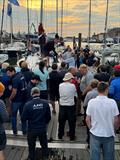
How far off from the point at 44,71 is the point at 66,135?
2.10m

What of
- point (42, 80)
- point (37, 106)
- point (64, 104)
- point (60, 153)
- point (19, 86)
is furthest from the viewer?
point (42, 80)

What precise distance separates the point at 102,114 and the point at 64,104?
3502mm

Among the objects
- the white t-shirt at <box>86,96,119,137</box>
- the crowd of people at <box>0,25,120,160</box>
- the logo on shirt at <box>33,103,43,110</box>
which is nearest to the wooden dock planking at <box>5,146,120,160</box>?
the crowd of people at <box>0,25,120,160</box>

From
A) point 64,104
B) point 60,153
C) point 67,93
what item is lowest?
point 60,153

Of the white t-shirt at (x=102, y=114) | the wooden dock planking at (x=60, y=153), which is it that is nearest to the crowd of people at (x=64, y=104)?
the white t-shirt at (x=102, y=114)

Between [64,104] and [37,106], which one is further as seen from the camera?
[64,104]

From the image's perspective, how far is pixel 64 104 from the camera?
10781 millimetres

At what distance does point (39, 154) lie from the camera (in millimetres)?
9688

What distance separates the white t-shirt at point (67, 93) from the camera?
10.6 metres

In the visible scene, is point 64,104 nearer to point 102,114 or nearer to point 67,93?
point 67,93

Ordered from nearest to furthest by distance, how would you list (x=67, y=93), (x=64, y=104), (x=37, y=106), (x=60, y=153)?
(x=37, y=106), (x=60, y=153), (x=67, y=93), (x=64, y=104)

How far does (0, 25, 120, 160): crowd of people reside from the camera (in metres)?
7.38

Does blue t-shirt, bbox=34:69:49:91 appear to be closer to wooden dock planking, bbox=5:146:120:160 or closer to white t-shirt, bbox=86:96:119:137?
wooden dock planking, bbox=5:146:120:160

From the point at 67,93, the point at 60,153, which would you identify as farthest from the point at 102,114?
the point at 67,93
